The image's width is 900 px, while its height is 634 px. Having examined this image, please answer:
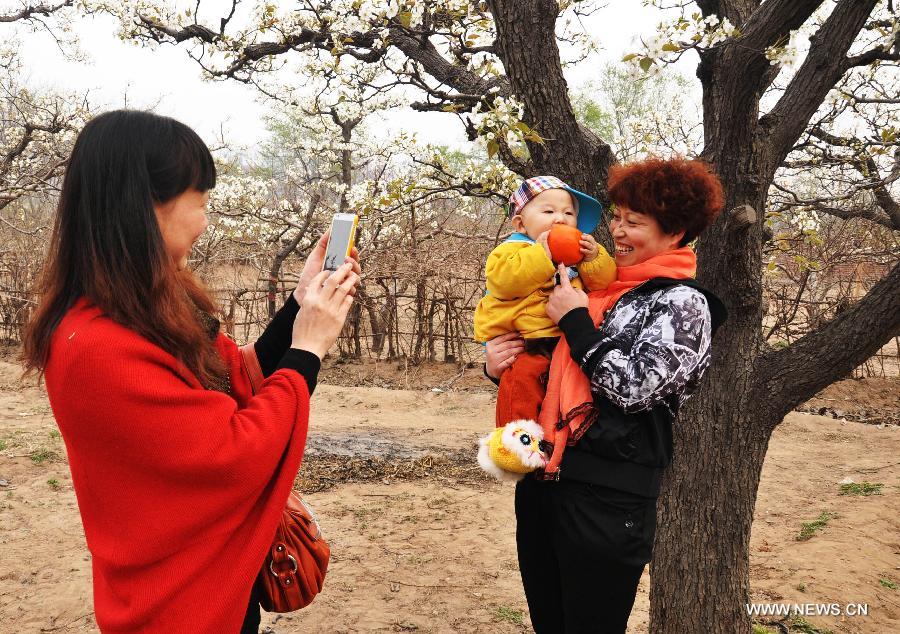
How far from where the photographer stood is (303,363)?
1.47m

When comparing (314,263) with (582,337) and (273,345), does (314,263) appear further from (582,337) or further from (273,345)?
(582,337)

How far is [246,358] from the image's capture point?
1.77 meters

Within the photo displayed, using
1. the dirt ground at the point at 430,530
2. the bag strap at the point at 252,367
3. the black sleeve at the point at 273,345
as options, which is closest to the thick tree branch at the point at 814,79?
the black sleeve at the point at 273,345

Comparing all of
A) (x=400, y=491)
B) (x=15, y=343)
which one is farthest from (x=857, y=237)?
(x=15, y=343)

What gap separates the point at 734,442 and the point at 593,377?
1370mm

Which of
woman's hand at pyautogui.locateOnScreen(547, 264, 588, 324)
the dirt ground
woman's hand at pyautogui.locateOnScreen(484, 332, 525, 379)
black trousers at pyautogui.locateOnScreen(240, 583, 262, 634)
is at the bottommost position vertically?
the dirt ground

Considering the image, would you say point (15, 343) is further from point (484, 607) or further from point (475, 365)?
point (484, 607)

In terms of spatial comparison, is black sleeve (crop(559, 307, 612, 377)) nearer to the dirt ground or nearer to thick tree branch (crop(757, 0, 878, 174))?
thick tree branch (crop(757, 0, 878, 174))

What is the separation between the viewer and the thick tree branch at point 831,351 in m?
2.24

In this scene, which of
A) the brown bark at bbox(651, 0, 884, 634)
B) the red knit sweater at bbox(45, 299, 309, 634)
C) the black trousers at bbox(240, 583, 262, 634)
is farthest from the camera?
the brown bark at bbox(651, 0, 884, 634)

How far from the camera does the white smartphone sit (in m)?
1.65

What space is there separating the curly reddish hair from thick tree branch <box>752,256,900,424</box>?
90 cm

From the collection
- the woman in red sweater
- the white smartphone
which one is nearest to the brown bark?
the white smartphone

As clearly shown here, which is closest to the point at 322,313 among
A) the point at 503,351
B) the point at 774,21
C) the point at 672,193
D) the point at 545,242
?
the point at 503,351
